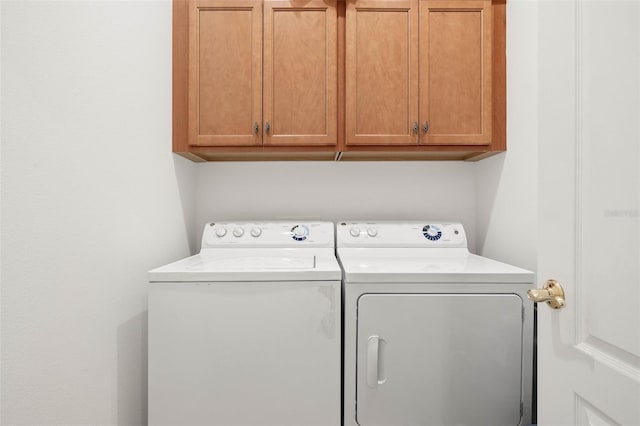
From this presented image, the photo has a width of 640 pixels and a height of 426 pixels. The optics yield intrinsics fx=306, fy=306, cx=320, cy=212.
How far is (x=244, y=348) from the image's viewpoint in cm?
108

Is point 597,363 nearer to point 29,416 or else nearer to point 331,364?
point 331,364

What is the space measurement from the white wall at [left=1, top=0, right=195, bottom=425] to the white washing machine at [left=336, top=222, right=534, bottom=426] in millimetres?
848

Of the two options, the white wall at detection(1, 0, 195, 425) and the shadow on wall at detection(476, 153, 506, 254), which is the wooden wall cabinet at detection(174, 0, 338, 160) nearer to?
the white wall at detection(1, 0, 195, 425)

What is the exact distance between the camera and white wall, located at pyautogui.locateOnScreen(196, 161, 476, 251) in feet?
6.03

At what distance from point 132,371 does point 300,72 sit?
1.48 metres

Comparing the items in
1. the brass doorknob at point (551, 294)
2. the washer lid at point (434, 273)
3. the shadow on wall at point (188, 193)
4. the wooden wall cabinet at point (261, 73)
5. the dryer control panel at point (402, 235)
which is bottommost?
the washer lid at point (434, 273)

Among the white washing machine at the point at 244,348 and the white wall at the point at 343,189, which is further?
the white wall at the point at 343,189

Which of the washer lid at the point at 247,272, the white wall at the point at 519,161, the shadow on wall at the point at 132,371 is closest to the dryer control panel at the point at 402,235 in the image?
the white wall at the point at 519,161

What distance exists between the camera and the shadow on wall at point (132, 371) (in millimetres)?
1146

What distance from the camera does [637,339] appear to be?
1.76 ft

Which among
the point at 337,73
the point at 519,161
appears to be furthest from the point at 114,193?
the point at 519,161

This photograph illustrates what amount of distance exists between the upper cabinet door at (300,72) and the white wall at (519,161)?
0.84 metres

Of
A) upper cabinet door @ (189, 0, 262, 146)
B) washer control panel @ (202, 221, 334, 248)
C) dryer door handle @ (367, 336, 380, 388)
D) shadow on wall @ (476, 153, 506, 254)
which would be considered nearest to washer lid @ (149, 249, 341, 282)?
dryer door handle @ (367, 336, 380, 388)

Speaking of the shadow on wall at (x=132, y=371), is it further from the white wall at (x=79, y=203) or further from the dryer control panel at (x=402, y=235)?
the dryer control panel at (x=402, y=235)
